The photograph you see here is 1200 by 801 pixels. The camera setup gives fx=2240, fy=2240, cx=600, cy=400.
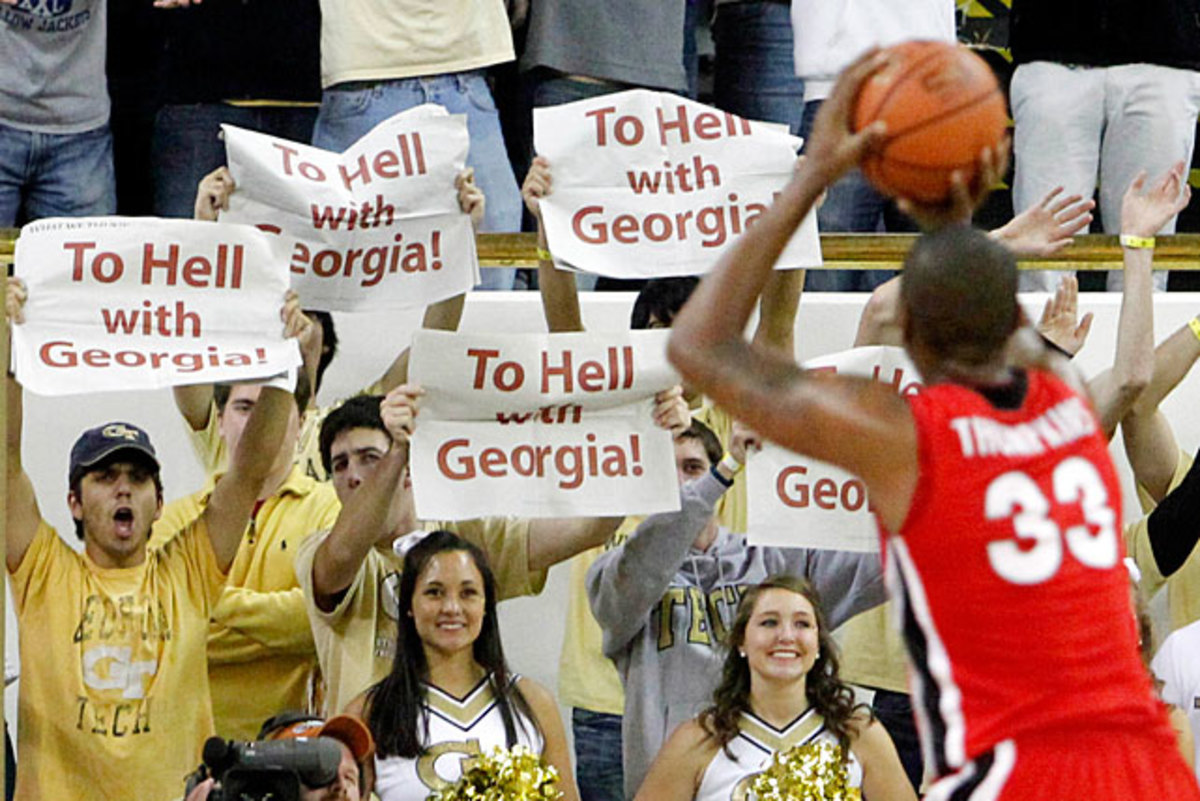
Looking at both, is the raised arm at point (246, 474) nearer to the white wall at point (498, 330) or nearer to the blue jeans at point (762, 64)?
the white wall at point (498, 330)

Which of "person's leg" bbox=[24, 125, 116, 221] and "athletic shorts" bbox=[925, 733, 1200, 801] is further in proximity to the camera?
"person's leg" bbox=[24, 125, 116, 221]

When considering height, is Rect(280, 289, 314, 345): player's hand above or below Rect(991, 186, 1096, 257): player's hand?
below

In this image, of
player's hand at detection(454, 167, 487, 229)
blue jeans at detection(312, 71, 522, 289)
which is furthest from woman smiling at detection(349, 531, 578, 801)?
blue jeans at detection(312, 71, 522, 289)

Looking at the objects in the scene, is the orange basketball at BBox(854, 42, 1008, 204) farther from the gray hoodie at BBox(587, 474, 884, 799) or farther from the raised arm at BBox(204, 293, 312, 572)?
the raised arm at BBox(204, 293, 312, 572)

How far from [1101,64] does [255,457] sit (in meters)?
3.47

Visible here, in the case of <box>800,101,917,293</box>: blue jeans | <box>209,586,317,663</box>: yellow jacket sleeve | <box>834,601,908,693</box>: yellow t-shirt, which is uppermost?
<box>800,101,917,293</box>: blue jeans

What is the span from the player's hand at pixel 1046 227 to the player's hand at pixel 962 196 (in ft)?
7.93

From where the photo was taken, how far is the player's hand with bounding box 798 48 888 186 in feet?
12.1

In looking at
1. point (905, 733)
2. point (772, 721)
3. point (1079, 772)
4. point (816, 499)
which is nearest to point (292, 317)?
point (816, 499)

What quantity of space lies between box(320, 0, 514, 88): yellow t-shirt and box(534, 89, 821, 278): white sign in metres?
1.17

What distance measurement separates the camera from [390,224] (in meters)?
6.56

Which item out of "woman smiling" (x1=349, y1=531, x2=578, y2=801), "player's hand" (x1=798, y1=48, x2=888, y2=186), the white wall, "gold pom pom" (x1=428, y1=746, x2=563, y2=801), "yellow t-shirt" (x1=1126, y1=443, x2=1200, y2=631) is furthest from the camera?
the white wall

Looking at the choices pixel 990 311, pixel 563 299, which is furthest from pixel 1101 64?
pixel 990 311

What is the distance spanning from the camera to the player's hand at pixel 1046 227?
624 cm
